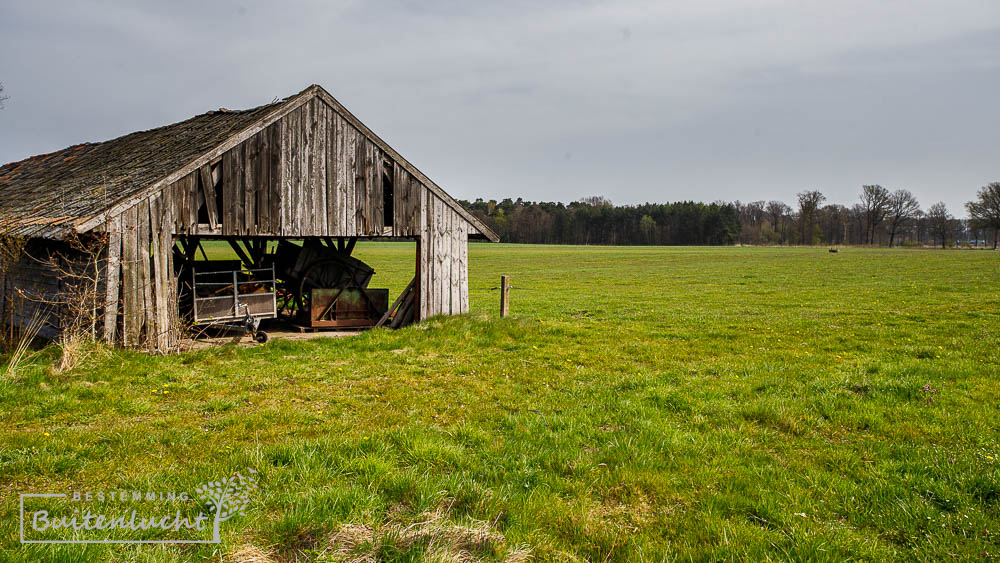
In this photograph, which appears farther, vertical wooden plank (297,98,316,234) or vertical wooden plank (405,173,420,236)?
vertical wooden plank (405,173,420,236)

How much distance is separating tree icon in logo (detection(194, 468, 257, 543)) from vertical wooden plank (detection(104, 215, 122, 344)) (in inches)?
279

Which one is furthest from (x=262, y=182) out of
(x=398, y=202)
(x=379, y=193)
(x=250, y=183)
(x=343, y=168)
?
(x=398, y=202)

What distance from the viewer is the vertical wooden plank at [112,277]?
10.4 m

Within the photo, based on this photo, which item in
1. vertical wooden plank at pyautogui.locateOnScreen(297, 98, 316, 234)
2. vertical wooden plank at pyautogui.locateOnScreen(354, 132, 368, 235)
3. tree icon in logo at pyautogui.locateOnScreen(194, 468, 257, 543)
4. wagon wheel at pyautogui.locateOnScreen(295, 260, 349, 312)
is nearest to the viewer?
tree icon in logo at pyautogui.locateOnScreen(194, 468, 257, 543)

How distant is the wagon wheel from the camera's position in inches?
665

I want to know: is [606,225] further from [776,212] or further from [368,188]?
[368,188]

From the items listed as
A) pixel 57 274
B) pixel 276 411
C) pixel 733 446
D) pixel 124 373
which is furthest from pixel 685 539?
pixel 57 274

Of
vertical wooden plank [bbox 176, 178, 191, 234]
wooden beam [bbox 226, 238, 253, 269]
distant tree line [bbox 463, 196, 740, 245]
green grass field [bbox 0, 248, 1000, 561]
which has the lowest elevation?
green grass field [bbox 0, 248, 1000, 561]

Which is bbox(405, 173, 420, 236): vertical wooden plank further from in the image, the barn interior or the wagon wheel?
the wagon wheel

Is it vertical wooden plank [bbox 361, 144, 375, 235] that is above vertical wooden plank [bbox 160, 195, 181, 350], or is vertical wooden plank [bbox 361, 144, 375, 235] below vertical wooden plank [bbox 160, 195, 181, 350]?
above

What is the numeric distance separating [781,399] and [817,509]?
356 centimetres

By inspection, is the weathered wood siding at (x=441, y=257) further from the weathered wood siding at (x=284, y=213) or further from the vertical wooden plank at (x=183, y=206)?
the vertical wooden plank at (x=183, y=206)

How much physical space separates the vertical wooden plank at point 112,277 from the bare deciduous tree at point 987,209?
11191cm

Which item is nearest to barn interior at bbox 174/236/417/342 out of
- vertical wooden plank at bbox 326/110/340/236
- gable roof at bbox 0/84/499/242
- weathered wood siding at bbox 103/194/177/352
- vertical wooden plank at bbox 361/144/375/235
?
vertical wooden plank at bbox 361/144/375/235
